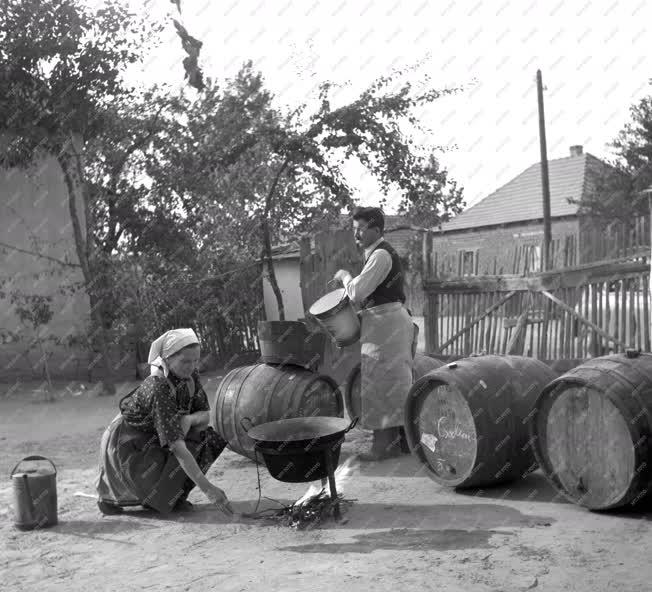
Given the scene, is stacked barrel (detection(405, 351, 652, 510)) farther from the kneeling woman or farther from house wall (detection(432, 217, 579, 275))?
house wall (detection(432, 217, 579, 275))

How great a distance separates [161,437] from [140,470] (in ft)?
1.26

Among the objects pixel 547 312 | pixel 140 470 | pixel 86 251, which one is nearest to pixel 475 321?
pixel 547 312

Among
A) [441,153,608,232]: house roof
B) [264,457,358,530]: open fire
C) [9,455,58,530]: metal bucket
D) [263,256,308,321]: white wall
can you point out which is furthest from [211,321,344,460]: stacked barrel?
[441,153,608,232]: house roof

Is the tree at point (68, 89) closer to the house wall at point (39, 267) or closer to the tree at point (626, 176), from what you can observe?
the house wall at point (39, 267)

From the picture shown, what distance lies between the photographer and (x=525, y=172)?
36.8m

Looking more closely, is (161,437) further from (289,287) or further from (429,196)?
(289,287)

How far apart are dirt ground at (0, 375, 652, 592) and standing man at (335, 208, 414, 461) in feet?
1.57

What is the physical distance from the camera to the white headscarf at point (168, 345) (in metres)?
4.81

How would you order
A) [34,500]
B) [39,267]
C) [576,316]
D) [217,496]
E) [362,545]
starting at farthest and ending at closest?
[39,267] → [576,316] → [34,500] → [217,496] → [362,545]

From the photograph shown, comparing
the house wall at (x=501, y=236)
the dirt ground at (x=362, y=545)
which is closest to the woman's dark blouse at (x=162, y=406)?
the dirt ground at (x=362, y=545)

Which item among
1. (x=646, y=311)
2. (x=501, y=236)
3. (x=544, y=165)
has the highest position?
(x=544, y=165)

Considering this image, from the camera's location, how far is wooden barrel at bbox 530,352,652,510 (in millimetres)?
4270

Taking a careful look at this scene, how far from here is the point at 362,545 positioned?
4.26 m

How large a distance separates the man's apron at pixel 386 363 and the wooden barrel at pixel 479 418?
1.89 feet
